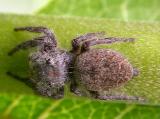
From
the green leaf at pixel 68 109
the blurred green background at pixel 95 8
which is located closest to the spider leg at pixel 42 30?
the green leaf at pixel 68 109

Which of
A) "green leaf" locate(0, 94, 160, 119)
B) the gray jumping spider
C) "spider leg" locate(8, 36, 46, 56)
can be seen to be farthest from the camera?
"green leaf" locate(0, 94, 160, 119)

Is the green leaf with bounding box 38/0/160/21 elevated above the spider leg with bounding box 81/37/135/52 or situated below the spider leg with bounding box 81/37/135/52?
above

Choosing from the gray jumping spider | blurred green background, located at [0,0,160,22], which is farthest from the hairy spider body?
blurred green background, located at [0,0,160,22]

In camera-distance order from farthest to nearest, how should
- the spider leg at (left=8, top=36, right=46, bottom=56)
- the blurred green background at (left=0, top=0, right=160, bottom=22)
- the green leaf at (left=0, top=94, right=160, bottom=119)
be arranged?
1. the blurred green background at (left=0, top=0, right=160, bottom=22)
2. the green leaf at (left=0, top=94, right=160, bottom=119)
3. the spider leg at (left=8, top=36, right=46, bottom=56)

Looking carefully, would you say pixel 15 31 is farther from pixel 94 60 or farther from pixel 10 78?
pixel 94 60

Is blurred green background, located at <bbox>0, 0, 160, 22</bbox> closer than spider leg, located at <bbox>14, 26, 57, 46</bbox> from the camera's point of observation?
No

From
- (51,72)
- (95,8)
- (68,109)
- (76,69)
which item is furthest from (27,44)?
(95,8)

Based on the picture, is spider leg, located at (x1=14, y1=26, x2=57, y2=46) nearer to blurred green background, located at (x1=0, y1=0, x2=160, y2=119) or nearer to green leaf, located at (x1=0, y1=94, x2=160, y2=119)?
blurred green background, located at (x1=0, y1=0, x2=160, y2=119)

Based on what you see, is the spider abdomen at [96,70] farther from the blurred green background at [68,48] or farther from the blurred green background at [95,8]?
the blurred green background at [95,8]
